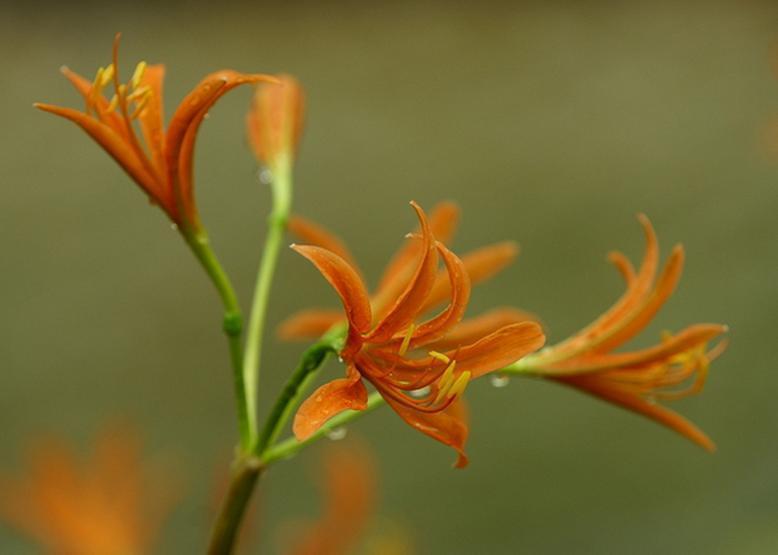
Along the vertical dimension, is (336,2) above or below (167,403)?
above

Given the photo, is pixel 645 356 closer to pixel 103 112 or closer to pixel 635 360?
pixel 635 360

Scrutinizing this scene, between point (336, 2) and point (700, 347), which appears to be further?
point (336, 2)

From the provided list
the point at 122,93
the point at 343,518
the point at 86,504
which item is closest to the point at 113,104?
the point at 122,93

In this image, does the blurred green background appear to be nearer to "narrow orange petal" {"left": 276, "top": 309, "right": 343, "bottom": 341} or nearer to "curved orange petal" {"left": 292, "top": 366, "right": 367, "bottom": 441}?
"narrow orange petal" {"left": 276, "top": 309, "right": 343, "bottom": 341}

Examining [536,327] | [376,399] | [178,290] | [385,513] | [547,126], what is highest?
[536,327]

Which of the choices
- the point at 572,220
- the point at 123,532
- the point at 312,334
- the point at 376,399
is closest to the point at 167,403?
the point at 572,220

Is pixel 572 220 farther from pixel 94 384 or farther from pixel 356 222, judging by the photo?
pixel 94 384

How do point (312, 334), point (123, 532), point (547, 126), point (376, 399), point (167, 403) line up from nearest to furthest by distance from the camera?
point (376, 399), point (312, 334), point (123, 532), point (167, 403), point (547, 126)

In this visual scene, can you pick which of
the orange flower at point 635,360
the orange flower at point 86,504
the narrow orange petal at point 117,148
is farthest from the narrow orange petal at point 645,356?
the orange flower at point 86,504
